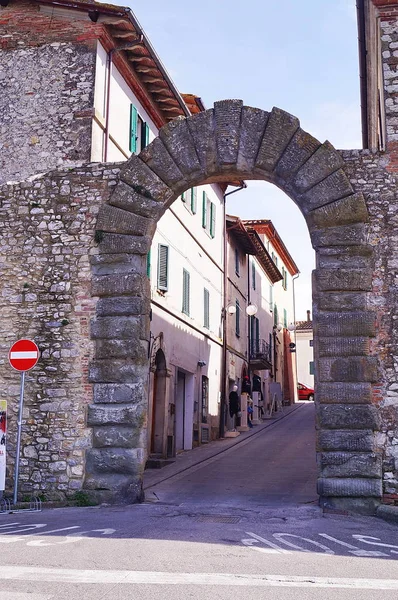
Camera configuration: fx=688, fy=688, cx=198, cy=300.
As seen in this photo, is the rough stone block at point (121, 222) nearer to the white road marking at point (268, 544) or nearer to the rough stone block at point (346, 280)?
the rough stone block at point (346, 280)

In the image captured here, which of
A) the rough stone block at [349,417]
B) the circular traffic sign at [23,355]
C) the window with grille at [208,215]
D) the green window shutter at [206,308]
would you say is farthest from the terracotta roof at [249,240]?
the rough stone block at [349,417]

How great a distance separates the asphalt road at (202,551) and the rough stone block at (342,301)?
263 cm

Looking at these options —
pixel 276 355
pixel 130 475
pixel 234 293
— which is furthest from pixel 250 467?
pixel 276 355

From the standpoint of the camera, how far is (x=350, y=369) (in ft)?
29.6

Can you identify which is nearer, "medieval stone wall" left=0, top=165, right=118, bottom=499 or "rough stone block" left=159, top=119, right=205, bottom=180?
"medieval stone wall" left=0, top=165, right=118, bottom=499

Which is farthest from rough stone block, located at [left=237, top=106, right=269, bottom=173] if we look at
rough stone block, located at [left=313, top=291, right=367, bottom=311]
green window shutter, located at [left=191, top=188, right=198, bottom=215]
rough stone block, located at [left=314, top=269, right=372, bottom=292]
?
green window shutter, located at [left=191, top=188, right=198, bottom=215]

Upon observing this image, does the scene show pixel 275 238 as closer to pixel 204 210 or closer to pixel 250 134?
pixel 204 210

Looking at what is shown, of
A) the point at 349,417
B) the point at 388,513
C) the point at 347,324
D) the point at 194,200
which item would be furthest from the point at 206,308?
the point at 388,513

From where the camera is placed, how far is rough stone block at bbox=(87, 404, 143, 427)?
9320mm

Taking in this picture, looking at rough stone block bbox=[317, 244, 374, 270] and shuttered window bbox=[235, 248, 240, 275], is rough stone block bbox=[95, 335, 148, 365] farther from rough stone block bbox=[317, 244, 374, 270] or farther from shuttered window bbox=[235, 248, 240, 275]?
shuttered window bbox=[235, 248, 240, 275]

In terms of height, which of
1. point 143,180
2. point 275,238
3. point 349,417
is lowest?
point 349,417

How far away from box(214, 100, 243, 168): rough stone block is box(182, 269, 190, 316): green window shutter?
821 cm

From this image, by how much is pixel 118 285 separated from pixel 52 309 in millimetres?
1059

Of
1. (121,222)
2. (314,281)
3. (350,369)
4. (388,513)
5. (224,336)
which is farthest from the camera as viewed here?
(224,336)
